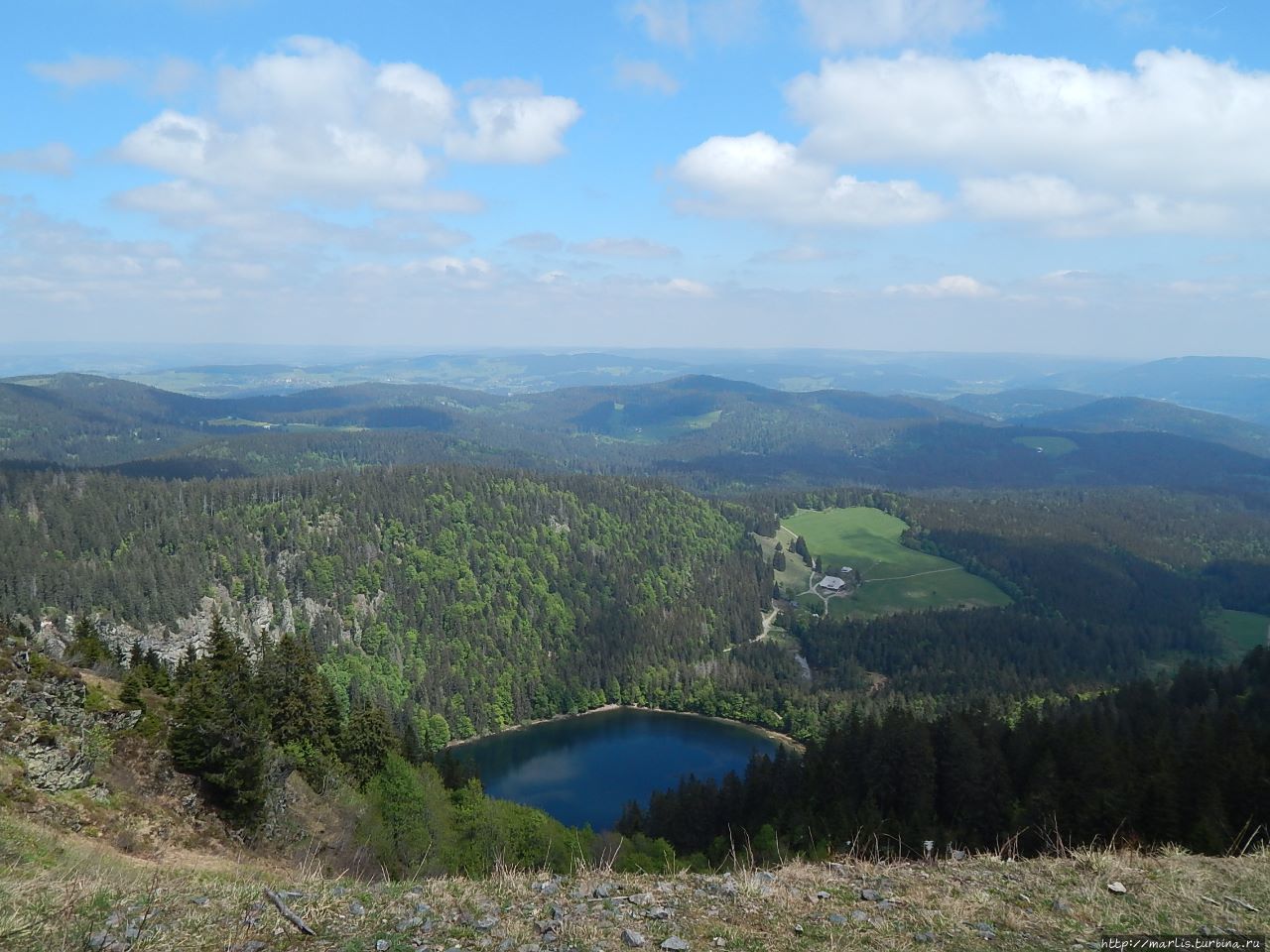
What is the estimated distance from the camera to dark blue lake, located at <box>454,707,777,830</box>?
323 ft

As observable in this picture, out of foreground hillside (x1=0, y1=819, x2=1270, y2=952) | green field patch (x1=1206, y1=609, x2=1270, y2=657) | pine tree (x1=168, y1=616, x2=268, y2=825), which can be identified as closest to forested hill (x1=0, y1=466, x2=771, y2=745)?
→ pine tree (x1=168, y1=616, x2=268, y2=825)

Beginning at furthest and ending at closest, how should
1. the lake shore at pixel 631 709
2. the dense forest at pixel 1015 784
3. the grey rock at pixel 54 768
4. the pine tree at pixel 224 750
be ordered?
the lake shore at pixel 631 709, the dense forest at pixel 1015 784, the pine tree at pixel 224 750, the grey rock at pixel 54 768

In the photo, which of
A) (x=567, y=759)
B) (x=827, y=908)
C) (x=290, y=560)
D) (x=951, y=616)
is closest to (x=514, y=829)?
(x=827, y=908)

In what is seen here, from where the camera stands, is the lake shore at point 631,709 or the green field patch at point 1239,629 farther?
the green field patch at point 1239,629

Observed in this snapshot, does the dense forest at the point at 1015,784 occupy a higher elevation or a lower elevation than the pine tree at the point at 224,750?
lower

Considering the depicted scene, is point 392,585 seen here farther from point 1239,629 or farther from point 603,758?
point 1239,629

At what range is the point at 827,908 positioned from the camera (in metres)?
12.9

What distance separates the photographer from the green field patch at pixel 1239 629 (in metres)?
150

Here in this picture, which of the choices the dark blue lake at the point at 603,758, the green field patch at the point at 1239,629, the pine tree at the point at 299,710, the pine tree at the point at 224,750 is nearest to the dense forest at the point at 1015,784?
the pine tree at the point at 224,750

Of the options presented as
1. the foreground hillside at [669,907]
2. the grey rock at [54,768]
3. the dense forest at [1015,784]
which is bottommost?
the dense forest at [1015,784]

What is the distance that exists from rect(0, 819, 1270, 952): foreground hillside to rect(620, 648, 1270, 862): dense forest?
11293mm

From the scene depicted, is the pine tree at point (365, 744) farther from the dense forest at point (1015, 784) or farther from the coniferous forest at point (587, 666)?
the dense forest at point (1015, 784)

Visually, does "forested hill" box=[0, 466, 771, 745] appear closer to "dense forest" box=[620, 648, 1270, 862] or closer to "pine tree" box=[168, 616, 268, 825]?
"dense forest" box=[620, 648, 1270, 862]

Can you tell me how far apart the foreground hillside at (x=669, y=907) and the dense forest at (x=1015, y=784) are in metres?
11.3
